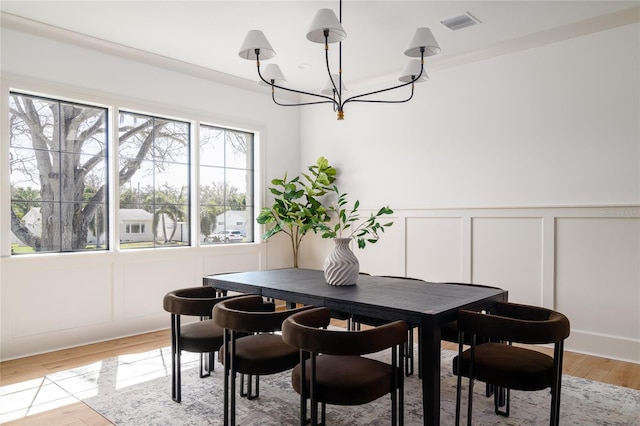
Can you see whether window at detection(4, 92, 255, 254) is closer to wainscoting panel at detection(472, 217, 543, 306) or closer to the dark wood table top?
the dark wood table top

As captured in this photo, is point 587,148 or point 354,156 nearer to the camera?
point 587,148

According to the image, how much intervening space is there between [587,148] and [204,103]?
385 cm

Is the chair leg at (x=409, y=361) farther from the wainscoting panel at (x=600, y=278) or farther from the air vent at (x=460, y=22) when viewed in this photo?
the air vent at (x=460, y=22)

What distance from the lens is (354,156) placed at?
18.0 ft

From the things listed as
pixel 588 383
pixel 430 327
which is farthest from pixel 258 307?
pixel 588 383

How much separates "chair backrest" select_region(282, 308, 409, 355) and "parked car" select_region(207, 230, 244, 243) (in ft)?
11.2

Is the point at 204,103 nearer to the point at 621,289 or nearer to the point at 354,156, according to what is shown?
the point at 354,156

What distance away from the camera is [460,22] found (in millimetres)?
3643

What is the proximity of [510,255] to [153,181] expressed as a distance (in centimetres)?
364

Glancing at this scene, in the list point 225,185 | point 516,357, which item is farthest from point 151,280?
point 516,357

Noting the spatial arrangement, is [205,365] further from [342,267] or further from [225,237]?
[225,237]

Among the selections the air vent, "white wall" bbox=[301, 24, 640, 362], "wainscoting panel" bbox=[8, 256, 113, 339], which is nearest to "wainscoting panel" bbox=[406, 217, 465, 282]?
"white wall" bbox=[301, 24, 640, 362]

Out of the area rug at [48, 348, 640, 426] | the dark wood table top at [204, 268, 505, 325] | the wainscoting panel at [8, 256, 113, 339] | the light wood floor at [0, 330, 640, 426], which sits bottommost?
the light wood floor at [0, 330, 640, 426]

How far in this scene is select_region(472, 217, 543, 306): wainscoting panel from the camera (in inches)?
159
